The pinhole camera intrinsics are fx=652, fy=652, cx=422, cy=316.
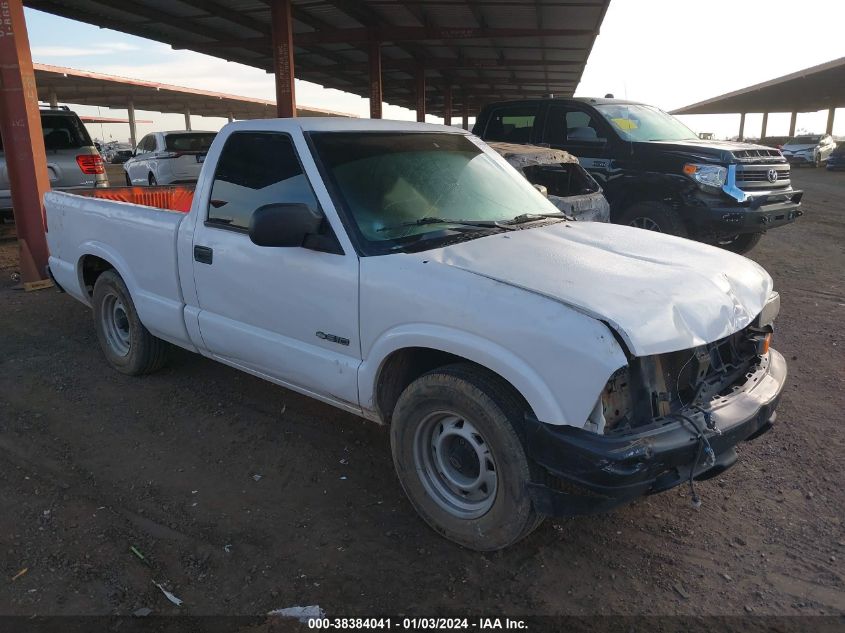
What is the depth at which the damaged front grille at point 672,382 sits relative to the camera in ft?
8.45

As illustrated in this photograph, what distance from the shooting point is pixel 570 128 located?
9.05m

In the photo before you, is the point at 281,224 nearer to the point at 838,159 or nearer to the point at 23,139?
the point at 23,139

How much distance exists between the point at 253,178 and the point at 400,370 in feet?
5.03

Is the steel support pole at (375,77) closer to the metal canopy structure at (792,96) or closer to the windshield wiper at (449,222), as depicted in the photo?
the windshield wiper at (449,222)

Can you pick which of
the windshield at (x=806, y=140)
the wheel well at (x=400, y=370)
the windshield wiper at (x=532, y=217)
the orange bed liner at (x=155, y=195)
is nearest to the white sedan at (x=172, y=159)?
the orange bed liner at (x=155, y=195)

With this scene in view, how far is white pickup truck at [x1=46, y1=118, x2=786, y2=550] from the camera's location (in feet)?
8.27

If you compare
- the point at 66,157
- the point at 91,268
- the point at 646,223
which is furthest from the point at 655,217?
the point at 66,157

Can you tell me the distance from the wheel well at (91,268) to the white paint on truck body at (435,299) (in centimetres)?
80

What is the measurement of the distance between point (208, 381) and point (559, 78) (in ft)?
88.5

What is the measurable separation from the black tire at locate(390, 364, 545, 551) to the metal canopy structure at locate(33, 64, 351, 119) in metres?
32.9

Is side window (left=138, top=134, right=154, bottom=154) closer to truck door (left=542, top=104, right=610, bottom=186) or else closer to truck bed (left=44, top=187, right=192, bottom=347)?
truck door (left=542, top=104, right=610, bottom=186)

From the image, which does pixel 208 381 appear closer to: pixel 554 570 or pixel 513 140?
pixel 554 570

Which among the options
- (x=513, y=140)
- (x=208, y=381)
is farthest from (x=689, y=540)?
(x=513, y=140)

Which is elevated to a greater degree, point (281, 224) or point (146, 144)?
point (146, 144)
